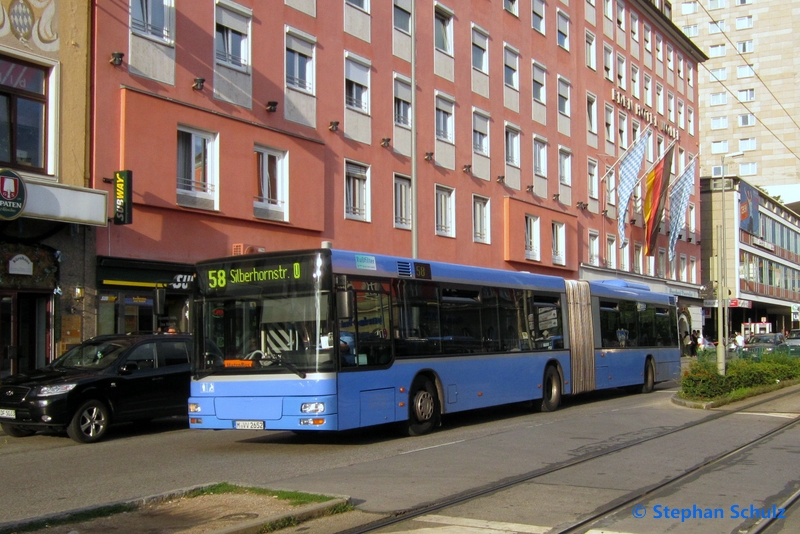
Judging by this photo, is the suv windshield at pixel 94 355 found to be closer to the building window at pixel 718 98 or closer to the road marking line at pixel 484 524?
the road marking line at pixel 484 524

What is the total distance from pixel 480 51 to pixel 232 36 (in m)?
13.5

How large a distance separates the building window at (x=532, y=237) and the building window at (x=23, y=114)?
22.0 meters

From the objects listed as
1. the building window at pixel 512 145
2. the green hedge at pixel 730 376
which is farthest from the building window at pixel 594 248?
the green hedge at pixel 730 376

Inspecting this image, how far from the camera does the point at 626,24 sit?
48500 mm

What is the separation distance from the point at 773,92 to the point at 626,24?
143ft

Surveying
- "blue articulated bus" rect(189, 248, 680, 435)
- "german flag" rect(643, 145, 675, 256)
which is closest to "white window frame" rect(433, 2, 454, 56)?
"german flag" rect(643, 145, 675, 256)

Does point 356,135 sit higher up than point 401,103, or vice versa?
point 401,103

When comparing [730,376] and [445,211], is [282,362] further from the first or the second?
[445,211]

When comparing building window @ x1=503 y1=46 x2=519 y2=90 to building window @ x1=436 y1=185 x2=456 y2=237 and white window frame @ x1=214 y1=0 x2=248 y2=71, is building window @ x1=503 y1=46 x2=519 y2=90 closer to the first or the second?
building window @ x1=436 y1=185 x2=456 y2=237

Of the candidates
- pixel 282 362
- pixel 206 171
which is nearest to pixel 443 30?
pixel 206 171

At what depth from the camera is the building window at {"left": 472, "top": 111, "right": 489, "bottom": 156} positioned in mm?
33312

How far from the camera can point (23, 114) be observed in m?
18.5

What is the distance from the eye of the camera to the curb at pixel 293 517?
22.4ft

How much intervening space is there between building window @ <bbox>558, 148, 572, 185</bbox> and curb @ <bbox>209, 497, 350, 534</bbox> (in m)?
33.5
